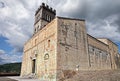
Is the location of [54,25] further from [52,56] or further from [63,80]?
[63,80]

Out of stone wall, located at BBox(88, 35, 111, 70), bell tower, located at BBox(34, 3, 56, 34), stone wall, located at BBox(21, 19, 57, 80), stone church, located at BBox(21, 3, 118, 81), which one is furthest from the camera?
bell tower, located at BBox(34, 3, 56, 34)

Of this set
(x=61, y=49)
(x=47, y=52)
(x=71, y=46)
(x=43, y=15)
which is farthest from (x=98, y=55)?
(x=43, y=15)

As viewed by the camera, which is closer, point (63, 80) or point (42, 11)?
point (63, 80)

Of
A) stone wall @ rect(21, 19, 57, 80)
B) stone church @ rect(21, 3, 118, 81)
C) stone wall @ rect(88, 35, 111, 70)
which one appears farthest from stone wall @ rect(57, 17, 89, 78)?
stone wall @ rect(88, 35, 111, 70)

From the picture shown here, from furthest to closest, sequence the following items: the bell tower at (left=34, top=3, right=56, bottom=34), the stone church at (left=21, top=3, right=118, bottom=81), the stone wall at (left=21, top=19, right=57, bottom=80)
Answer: the bell tower at (left=34, top=3, right=56, bottom=34) < the stone wall at (left=21, top=19, right=57, bottom=80) < the stone church at (left=21, top=3, right=118, bottom=81)

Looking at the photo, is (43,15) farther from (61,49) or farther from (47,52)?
(61,49)

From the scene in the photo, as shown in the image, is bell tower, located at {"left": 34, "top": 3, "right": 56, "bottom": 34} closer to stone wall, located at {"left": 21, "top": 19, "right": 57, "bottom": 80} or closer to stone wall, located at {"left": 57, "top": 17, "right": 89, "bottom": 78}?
stone wall, located at {"left": 21, "top": 19, "right": 57, "bottom": 80}

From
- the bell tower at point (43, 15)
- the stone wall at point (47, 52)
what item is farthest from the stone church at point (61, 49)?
the bell tower at point (43, 15)

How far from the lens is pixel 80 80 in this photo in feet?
33.8

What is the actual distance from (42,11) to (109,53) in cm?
2035

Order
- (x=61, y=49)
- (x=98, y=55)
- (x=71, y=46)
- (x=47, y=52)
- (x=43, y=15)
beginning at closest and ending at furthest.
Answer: (x=61, y=49)
(x=71, y=46)
(x=47, y=52)
(x=98, y=55)
(x=43, y=15)

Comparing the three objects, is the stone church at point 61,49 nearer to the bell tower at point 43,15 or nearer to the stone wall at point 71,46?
the stone wall at point 71,46

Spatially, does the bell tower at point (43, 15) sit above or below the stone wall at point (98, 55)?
above

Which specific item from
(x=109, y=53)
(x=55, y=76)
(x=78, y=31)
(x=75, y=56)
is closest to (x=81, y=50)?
(x=75, y=56)
